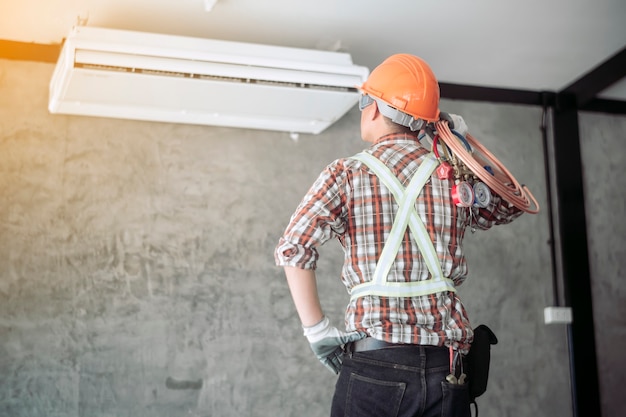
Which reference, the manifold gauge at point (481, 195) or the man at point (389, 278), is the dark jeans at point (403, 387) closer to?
the man at point (389, 278)

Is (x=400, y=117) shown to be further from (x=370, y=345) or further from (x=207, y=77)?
(x=207, y=77)

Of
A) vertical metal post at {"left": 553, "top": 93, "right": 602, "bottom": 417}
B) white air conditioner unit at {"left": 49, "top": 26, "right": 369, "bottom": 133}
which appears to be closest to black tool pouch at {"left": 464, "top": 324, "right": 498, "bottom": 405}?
white air conditioner unit at {"left": 49, "top": 26, "right": 369, "bottom": 133}

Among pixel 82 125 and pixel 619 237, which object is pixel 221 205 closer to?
pixel 82 125

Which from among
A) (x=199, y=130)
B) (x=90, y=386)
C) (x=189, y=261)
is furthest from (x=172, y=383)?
(x=199, y=130)

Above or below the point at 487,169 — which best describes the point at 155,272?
below

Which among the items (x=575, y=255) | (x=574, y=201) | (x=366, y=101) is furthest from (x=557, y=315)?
(x=366, y=101)

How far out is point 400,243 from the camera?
164 centimetres

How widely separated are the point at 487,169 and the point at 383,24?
59.4 inches

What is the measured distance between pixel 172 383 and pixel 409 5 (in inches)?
76.8

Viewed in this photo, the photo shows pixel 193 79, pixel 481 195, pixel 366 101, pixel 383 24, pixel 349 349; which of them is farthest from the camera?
pixel 383 24

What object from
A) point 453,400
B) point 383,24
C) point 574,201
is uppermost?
point 383,24

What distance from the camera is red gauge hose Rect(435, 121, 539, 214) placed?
1.77 metres

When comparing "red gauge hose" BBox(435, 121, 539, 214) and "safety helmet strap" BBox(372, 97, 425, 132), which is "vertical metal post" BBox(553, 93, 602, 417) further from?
"safety helmet strap" BBox(372, 97, 425, 132)

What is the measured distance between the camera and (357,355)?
5.44 ft
